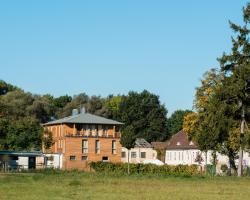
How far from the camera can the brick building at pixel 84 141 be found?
3962 inches

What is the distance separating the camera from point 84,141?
10288 centimetres

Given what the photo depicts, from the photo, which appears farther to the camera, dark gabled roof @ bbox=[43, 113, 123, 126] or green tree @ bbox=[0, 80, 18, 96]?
green tree @ bbox=[0, 80, 18, 96]

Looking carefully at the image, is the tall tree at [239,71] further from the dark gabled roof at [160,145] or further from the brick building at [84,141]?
the dark gabled roof at [160,145]

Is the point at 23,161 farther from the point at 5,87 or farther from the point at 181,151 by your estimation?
the point at 5,87

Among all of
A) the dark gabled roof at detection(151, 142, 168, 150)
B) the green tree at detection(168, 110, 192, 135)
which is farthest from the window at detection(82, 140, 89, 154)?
the green tree at detection(168, 110, 192, 135)

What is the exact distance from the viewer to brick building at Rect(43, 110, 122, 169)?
100637 mm

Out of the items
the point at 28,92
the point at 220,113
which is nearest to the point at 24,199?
the point at 220,113

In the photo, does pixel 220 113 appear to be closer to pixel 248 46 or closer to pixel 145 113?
pixel 248 46

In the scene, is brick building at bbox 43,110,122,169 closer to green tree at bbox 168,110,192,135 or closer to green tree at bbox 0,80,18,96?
green tree at bbox 0,80,18,96

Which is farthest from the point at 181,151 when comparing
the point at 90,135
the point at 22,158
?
the point at 22,158

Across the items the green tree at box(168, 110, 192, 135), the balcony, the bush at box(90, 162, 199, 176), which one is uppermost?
the green tree at box(168, 110, 192, 135)

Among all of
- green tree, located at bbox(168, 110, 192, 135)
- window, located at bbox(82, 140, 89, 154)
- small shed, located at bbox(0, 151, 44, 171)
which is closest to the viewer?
small shed, located at bbox(0, 151, 44, 171)

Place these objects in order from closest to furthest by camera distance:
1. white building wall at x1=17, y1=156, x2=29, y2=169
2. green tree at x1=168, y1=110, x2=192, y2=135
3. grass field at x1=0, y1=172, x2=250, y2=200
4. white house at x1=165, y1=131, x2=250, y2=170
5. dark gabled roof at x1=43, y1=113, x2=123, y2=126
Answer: grass field at x1=0, y1=172, x2=250, y2=200 < white building wall at x1=17, y1=156, x2=29, y2=169 < dark gabled roof at x1=43, y1=113, x2=123, y2=126 < white house at x1=165, y1=131, x2=250, y2=170 < green tree at x1=168, y1=110, x2=192, y2=135

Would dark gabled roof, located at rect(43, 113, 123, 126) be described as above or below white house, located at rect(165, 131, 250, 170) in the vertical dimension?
above
